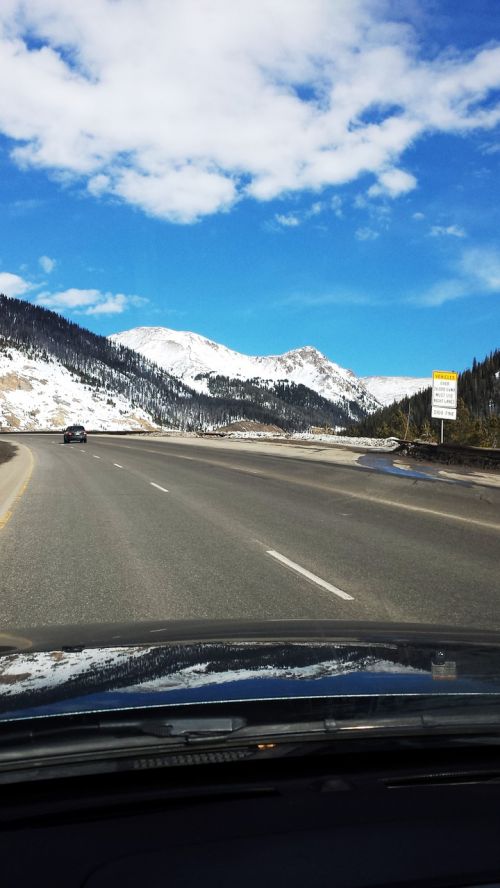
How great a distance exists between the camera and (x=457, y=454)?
2709 cm

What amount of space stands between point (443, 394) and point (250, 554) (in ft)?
78.3

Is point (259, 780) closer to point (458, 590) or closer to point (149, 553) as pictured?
point (458, 590)

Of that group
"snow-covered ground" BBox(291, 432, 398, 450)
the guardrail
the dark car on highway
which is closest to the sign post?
the guardrail

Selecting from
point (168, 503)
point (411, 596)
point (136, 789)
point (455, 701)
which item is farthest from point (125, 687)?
point (168, 503)

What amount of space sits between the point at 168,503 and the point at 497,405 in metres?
162

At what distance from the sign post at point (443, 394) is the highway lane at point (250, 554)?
1308 centimetres

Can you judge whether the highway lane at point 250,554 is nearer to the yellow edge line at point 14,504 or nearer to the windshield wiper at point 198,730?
the yellow edge line at point 14,504

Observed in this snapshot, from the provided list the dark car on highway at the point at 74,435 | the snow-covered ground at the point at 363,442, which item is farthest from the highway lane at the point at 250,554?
the dark car on highway at the point at 74,435

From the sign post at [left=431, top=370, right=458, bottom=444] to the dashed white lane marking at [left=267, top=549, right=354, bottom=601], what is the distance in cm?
2298

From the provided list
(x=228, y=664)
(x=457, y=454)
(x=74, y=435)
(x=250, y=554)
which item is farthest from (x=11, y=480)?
(x=74, y=435)

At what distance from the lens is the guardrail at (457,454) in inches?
974

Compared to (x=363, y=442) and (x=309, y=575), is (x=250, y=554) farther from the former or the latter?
(x=363, y=442)

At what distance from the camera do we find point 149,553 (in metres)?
9.33

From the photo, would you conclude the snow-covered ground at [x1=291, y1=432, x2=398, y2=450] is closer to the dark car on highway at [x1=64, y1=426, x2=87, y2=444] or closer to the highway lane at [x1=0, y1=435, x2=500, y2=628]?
the dark car on highway at [x1=64, y1=426, x2=87, y2=444]
